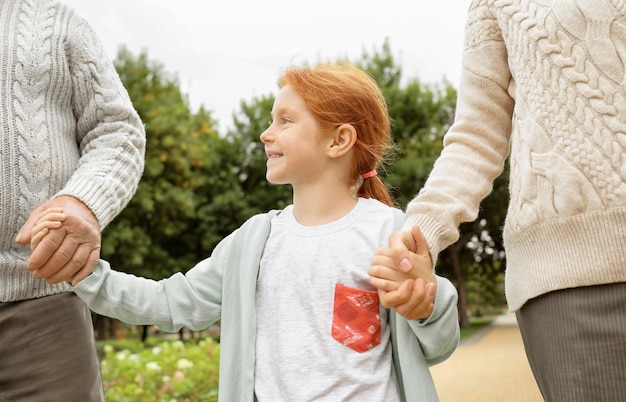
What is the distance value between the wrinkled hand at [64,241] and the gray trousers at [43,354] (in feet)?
0.70

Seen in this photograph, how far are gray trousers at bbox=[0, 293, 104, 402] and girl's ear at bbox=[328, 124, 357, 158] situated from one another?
934 millimetres

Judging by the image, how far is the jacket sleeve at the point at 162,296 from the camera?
7.56 ft

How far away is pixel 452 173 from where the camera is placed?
2.16m

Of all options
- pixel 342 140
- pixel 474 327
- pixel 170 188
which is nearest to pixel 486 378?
pixel 342 140

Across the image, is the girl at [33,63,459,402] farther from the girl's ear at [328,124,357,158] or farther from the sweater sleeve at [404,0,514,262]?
the sweater sleeve at [404,0,514,262]

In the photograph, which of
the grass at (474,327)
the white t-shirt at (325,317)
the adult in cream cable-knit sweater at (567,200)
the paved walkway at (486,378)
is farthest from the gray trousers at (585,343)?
the grass at (474,327)

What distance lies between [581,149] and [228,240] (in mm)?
1083

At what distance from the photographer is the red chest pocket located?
215 centimetres

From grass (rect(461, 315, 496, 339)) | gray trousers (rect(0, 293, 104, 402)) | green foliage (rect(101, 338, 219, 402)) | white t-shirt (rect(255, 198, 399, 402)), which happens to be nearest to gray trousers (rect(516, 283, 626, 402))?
white t-shirt (rect(255, 198, 399, 402))

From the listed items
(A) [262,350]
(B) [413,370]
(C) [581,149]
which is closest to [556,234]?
(C) [581,149]

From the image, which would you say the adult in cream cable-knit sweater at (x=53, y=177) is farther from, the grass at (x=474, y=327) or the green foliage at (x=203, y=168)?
the grass at (x=474, y=327)

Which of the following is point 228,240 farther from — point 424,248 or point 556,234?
point 556,234

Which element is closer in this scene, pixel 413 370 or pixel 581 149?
pixel 581 149

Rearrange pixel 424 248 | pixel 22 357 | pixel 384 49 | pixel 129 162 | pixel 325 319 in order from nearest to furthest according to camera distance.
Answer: pixel 424 248, pixel 325 319, pixel 22 357, pixel 129 162, pixel 384 49
